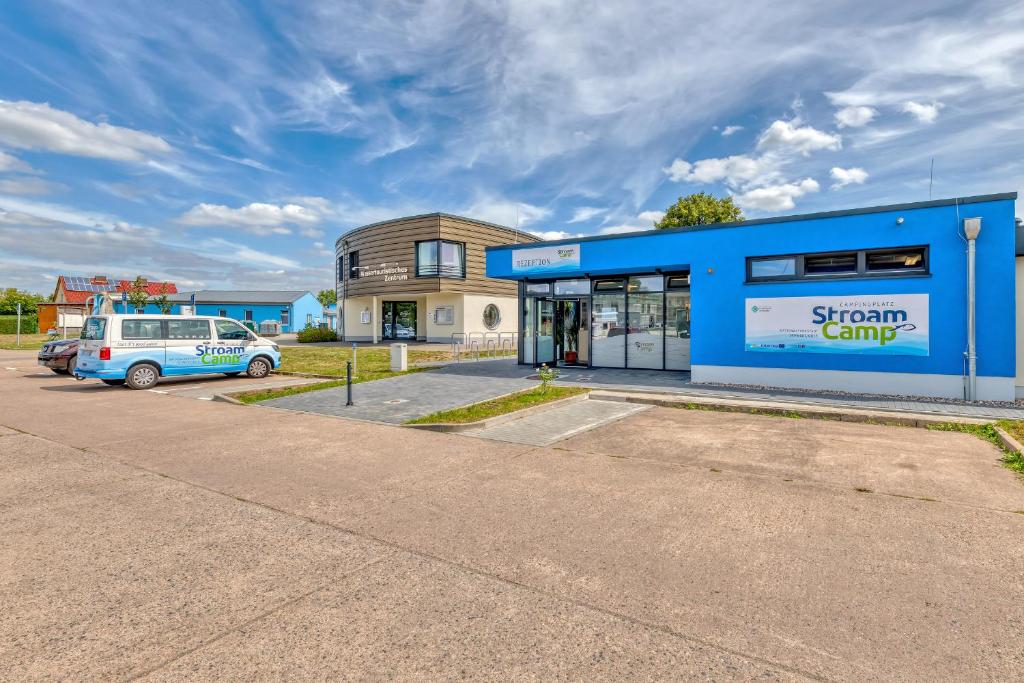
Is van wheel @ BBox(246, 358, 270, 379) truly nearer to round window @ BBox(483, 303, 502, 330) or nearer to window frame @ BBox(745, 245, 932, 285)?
window frame @ BBox(745, 245, 932, 285)

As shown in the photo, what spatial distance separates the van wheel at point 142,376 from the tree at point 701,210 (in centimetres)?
3321

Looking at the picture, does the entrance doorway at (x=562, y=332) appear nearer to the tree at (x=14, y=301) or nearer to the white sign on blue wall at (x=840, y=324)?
the white sign on blue wall at (x=840, y=324)

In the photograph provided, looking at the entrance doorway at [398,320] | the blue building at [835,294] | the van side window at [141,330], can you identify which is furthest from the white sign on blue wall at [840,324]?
the entrance doorway at [398,320]

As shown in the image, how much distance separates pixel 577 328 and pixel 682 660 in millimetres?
14798

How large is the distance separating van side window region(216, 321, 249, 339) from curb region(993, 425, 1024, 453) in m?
17.0

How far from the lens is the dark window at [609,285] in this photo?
16.1 m

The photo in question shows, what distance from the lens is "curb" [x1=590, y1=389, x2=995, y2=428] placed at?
8305mm

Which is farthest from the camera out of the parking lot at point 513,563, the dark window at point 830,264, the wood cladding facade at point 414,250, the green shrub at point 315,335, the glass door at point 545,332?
the green shrub at point 315,335

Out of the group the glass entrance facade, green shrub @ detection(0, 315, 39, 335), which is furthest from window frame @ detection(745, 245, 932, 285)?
green shrub @ detection(0, 315, 39, 335)

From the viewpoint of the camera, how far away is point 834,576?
339 cm

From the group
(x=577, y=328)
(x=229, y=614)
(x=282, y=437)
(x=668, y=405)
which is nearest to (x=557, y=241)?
(x=577, y=328)

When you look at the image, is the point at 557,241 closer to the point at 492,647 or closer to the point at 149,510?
the point at 149,510

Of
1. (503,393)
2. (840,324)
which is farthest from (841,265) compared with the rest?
(503,393)

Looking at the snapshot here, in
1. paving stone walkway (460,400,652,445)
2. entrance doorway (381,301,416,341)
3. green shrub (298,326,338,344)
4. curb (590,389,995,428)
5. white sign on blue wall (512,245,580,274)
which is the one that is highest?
white sign on blue wall (512,245,580,274)
